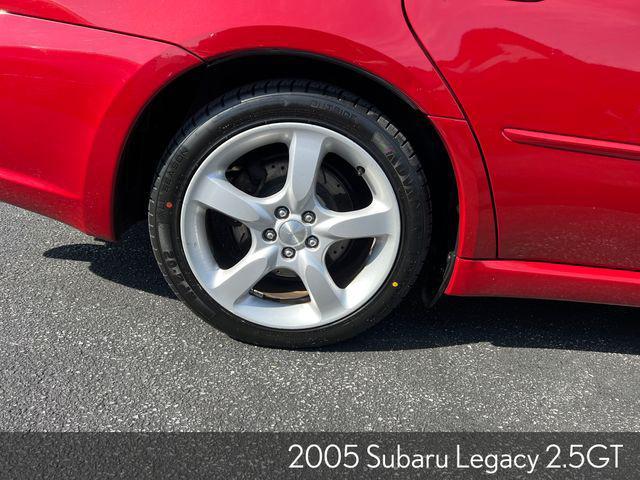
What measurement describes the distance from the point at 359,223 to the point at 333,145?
8.9 inches

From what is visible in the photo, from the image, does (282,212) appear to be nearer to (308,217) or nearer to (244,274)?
(308,217)

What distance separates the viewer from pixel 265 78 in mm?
1857

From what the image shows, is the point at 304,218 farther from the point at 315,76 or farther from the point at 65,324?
the point at 65,324

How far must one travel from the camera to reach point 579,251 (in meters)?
1.84

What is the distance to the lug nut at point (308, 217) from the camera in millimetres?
1850

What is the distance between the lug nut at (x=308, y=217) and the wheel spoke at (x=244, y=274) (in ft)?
0.41

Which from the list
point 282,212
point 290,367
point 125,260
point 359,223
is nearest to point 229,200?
point 282,212

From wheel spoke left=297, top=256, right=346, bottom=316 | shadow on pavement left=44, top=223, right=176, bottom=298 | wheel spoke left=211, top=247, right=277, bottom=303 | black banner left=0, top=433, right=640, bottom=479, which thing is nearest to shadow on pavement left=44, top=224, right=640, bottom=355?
shadow on pavement left=44, top=223, right=176, bottom=298

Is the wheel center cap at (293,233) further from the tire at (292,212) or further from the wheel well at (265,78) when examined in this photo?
the wheel well at (265,78)

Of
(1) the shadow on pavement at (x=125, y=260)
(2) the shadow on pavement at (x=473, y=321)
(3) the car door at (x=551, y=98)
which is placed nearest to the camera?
(3) the car door at (x=551, y=98)

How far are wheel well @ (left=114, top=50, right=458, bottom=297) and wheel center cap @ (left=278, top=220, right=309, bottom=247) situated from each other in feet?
→ 1.26

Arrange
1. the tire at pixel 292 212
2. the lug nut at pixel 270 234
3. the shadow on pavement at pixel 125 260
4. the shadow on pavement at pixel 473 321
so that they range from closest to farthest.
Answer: the tire at pixel 292 212 → the lug nut at pixel 270 234 → the shadow on pavement at pixel 473 321 → the shadow on pavement at pixel 125 260

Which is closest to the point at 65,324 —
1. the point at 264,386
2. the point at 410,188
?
the point at 264,386

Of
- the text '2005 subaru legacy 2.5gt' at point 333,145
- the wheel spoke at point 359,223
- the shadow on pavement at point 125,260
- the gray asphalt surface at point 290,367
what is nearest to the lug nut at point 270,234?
the text '2005 subaru legacy 2.5gt' at point 333,145
